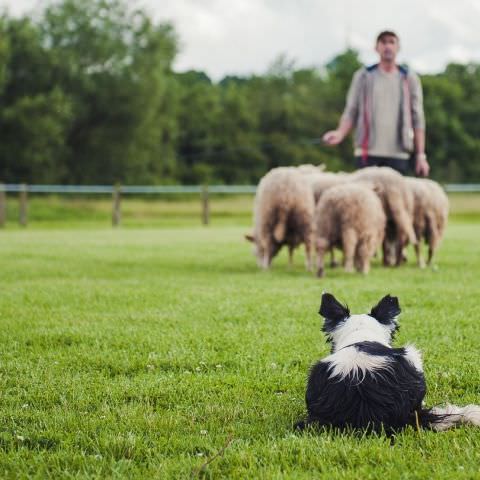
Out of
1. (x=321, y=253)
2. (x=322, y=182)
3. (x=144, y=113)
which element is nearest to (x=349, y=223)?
(x=321, y=253)

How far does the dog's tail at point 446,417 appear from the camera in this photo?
11.4ft

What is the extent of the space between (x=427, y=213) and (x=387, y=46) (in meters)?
2.70

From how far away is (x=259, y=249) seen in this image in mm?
11531

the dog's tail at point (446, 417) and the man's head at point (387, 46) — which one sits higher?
the man's head at point (387, 46)

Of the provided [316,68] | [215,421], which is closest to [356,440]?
[215,421]

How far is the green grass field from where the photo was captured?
10.2ft

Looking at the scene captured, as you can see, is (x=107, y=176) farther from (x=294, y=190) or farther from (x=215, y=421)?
(x=215, y=421)

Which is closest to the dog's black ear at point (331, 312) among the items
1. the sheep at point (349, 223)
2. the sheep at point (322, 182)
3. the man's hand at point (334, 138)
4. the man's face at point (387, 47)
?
the sheep at point (349, 223)

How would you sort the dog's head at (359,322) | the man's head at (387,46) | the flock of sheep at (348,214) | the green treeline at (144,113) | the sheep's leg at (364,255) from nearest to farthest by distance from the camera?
the dog's head at (359,322)
the flock of sheep at (348,214)
the sheep's leg at (364,255)
the man's head at (387,46)
the green treeline at (144,113)

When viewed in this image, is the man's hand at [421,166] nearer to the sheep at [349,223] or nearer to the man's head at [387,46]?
the sheep at [349,223]

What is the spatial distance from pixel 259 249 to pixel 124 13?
4346cm

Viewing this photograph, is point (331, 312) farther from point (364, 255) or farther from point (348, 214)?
point (364, 255)

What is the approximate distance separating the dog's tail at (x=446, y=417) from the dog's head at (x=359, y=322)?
418mm

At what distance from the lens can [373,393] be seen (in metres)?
3.33
